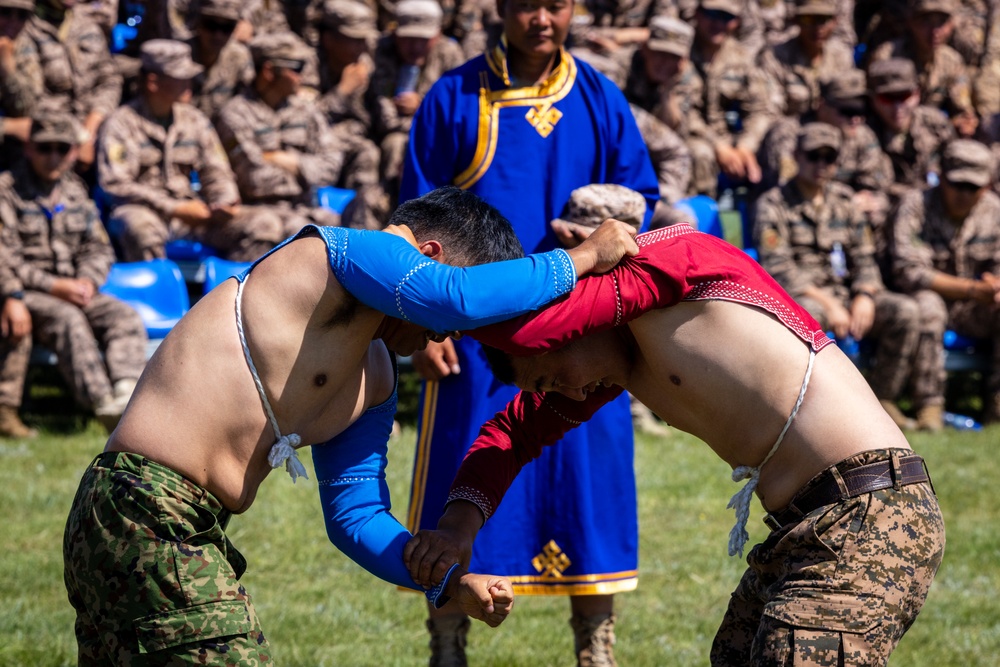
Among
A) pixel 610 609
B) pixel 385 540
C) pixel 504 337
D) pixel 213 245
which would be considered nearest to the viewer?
pixel 504 337

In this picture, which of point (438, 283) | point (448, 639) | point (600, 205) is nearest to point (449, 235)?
point (438, 283)

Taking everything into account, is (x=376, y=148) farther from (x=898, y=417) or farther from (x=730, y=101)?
(x=898, y=417)

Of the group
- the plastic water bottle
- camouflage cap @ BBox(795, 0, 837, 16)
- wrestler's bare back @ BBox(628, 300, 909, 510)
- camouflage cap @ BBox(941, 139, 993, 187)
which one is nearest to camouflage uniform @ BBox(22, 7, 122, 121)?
camouflage cap @ BBox(795, 0, 837, 16)

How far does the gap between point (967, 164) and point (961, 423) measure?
1857mm

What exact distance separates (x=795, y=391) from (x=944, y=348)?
261 inches

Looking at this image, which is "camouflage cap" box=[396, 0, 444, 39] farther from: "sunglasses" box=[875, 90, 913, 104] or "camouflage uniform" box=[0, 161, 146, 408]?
"sunglasses" box=[875, 90, 913, 104]

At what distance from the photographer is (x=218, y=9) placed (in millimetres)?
8758

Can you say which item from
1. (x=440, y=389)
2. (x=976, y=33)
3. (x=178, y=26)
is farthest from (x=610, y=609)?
(x=976, y=33)

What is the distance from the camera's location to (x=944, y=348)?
9.07m

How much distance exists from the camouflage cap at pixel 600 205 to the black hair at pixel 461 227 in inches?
51.2

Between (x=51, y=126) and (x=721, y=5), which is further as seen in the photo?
(x=721, y=5)

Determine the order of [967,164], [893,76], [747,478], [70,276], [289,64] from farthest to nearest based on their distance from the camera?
[893,76] < [967,164] < [289,64] < [70,276] < [747,478]

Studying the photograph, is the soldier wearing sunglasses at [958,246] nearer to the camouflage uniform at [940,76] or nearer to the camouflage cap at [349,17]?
the camouflage uniform at [940,76]

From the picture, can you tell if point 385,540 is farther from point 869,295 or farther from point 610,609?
point 869,295
